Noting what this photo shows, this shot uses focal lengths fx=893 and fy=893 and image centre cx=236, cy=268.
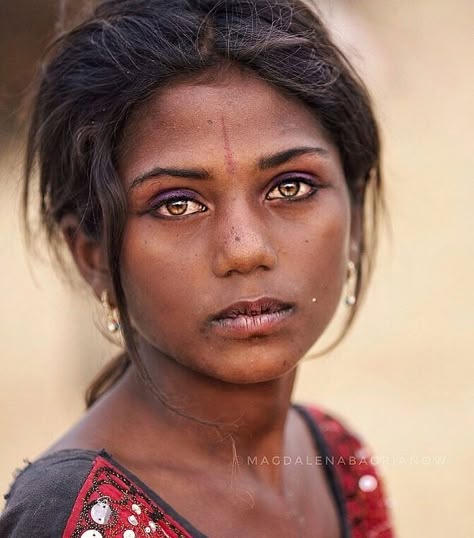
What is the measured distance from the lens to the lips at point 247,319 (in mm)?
1851

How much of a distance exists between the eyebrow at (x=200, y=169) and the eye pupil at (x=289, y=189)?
2.3 inches

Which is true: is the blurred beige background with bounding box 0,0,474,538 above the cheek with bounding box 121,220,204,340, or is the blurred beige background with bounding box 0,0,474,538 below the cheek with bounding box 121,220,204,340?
above

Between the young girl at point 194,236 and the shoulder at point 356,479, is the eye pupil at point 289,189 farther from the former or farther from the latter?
the shoulder at point 356,479

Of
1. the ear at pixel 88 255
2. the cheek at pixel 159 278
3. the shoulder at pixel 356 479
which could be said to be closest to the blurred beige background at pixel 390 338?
the ear at pixel 88 255

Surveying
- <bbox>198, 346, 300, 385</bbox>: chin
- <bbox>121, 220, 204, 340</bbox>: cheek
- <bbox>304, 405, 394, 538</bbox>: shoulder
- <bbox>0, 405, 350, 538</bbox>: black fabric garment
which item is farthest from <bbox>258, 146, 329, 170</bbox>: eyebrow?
<bbox>304, 405, 394, 538</bbox>: shoulder

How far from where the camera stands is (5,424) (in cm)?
586

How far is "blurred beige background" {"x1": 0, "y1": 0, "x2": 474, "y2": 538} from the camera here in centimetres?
466

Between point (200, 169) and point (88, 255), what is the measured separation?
0.45m

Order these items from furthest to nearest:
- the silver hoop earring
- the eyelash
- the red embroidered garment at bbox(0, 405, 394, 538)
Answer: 1. the silver hoop earring
2. the eyelash
3. the red embroidered garment at bbox(0, 405, 394, 538)

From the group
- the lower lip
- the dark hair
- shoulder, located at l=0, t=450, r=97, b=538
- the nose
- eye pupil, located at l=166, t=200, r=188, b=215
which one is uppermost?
the dark hair

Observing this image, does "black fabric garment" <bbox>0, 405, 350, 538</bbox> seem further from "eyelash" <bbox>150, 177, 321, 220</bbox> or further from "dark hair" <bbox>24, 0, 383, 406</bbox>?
"eyelash" <bbox>150, 177, 321, 220</bbox>

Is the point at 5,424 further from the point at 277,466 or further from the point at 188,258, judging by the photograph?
the point at 188,258

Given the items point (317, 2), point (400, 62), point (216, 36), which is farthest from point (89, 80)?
point (400, 62)

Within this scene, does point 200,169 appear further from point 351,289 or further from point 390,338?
point 390,338
